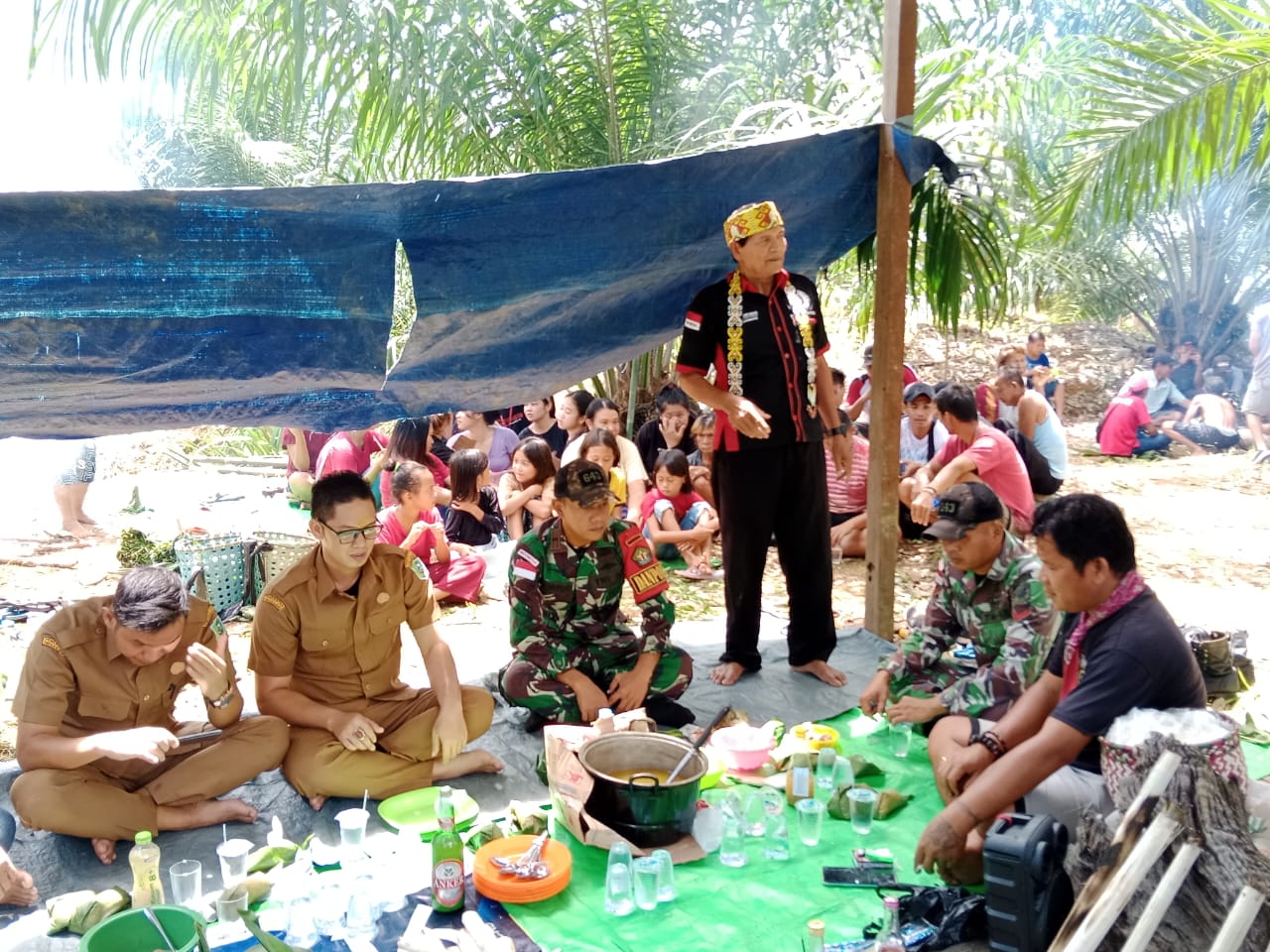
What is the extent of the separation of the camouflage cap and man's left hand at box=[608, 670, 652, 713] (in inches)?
28.6

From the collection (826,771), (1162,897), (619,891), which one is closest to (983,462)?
(826,771)

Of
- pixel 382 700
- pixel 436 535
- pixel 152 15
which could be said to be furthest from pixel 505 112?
pixel 382 700

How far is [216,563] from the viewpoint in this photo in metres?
5.93

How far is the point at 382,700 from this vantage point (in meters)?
3.95

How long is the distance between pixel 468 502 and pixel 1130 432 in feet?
26.8

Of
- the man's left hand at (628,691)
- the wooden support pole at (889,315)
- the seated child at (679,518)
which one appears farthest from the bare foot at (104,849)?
the seated child at (679,518)

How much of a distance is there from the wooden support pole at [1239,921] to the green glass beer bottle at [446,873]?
1.87 meters

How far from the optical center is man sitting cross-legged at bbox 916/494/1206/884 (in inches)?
108

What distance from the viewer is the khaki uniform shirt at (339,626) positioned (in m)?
3.71

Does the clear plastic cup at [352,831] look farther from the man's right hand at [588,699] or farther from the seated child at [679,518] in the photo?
the seated child at [679,518]

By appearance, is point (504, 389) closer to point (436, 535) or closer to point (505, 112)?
point (436, 535)

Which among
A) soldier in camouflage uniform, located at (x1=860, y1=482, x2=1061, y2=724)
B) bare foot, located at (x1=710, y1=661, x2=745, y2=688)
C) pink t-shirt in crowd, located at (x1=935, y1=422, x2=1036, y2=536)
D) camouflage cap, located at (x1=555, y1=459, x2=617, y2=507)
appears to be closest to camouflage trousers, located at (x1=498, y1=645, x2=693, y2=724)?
bare foot, located at (x1=710, y1=661, x2=745, y2=688)

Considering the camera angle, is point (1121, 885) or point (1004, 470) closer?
point (1121, 885)

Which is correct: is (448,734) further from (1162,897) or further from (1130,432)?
(1130,432)
